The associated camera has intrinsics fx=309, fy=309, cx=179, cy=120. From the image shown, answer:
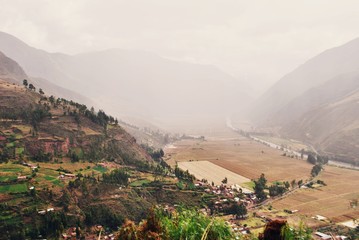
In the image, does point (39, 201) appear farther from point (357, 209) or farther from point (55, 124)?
point (357, 209)

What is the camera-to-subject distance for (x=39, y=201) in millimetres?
93688

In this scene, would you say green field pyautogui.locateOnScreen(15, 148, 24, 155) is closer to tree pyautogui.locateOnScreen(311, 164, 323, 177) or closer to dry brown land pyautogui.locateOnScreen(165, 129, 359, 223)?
dry brown land pyautogui.locateOnScreen(165, 129, 359, 223)

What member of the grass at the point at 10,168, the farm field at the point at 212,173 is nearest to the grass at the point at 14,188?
the grass at the point at 10,168

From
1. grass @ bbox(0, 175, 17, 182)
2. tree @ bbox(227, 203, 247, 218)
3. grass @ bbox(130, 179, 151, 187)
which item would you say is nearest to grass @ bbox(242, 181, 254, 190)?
tree @ bbox(227, 203, 247, 218)

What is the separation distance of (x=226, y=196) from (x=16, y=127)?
96460mm

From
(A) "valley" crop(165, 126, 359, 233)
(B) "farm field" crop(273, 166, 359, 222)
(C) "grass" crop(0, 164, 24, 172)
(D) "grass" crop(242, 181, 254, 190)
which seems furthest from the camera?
(D) "grass" crop(242, 181, 254, 190)

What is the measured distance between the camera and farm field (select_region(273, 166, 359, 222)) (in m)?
113

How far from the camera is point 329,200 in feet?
425

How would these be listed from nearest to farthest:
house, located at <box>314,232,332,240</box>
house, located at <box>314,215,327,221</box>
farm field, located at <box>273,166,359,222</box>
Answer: house, located at <box>314,232,332,240</box>
house, located at <box>314,215,327,221</box>
farm field, located at <box>273,166,359,222</box>

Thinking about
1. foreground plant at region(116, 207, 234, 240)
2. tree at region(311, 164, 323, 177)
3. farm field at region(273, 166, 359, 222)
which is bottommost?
farm field at region(273, 166, 359, 222)

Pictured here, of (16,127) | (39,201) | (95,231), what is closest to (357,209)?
(95,231)

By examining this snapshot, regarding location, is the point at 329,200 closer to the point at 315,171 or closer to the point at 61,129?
the point at 315,171

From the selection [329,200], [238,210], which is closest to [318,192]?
[329,200]

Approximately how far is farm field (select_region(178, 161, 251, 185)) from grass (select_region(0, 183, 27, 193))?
86.4 metres
